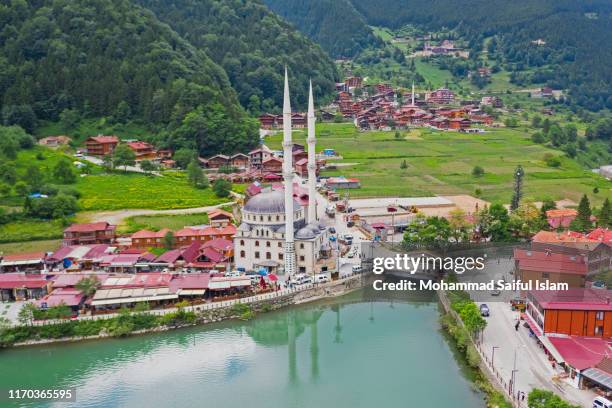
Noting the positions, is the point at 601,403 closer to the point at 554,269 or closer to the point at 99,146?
the point at 554,269

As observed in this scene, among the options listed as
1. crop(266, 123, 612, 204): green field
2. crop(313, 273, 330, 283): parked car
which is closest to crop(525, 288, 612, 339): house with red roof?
crop(313, 273, 330, 283): parked car

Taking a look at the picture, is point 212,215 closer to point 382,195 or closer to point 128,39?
point 382,195

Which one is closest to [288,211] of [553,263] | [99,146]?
[553,263]

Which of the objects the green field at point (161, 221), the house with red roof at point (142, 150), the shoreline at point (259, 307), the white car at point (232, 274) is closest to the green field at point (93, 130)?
the house with red roof at point (142, 150)

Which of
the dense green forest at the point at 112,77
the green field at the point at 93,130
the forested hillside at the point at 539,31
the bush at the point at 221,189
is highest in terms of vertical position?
the forested hillside at the point at 539,31

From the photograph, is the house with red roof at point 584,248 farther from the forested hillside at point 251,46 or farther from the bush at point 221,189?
the forested hillside at point 251,46

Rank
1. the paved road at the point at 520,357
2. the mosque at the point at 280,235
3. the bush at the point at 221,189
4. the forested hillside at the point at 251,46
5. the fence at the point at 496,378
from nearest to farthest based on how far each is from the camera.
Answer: the fence at the point at 496,378, the paved road at the point at 520,357, the mosque at the point at 280,235, the bush at the point at 221,189, the forested hillside at the point at 251,46

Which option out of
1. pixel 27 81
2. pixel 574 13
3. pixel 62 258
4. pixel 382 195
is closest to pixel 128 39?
pixel 27 81

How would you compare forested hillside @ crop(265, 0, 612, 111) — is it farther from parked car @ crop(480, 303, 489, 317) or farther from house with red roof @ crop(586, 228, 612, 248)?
parked car @ crop(480, 303, 489, 317)
